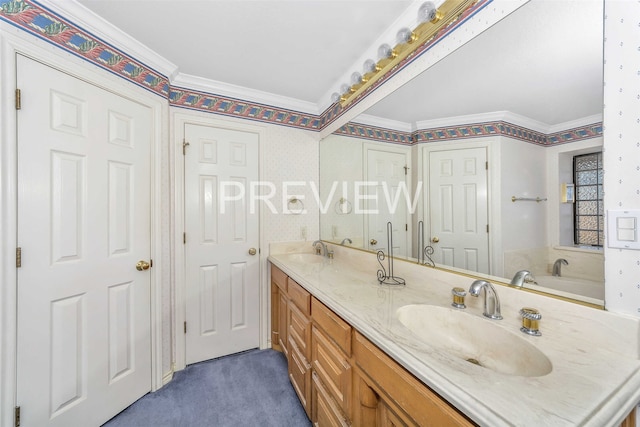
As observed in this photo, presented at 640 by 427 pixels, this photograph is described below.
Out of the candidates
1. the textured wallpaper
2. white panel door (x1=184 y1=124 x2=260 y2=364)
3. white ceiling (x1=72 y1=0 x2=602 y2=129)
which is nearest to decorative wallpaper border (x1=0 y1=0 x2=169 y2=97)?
white ceiling (x1=72 y1=0 x2=602 y2=129)

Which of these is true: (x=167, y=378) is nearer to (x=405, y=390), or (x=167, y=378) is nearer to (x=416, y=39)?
(x=405, y=390)

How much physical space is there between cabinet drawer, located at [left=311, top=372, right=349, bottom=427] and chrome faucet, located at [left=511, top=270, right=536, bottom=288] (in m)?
0.92

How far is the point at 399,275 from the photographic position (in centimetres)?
154

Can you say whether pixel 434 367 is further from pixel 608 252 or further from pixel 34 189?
pixel 34 189

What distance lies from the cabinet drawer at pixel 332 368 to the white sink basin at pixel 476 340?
1.13 feet

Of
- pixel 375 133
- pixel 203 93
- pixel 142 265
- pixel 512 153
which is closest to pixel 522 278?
pixel 512 153

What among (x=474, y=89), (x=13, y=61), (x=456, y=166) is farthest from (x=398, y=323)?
(x=13, y=61)

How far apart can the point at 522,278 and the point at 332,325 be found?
836 millimetres

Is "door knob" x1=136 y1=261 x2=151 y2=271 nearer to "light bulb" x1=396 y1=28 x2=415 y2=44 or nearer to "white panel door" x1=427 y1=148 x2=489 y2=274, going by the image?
"white panel door" x1=427 y1=148 x2=489 y2=274

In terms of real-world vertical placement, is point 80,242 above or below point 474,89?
below

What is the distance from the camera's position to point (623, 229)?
28.5 inches

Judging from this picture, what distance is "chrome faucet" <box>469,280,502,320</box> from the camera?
0.96m

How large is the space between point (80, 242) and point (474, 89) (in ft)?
7.54

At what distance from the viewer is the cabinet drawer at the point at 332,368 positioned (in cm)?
104
